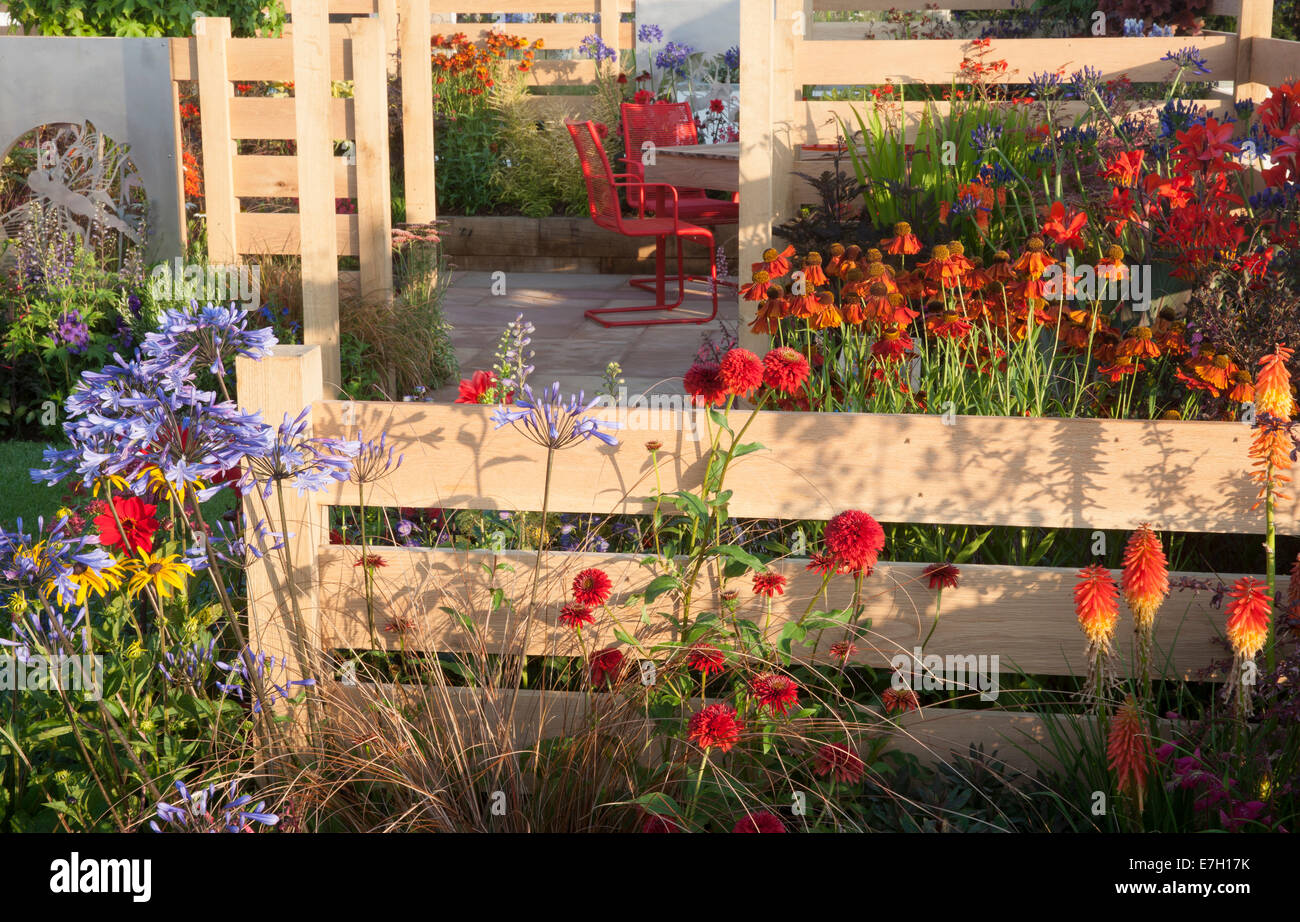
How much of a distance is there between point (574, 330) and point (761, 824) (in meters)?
4.84

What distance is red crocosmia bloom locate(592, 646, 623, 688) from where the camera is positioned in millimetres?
2074

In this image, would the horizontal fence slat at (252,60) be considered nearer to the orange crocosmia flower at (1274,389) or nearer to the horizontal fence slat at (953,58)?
the horizontal fence slat at (953,58)

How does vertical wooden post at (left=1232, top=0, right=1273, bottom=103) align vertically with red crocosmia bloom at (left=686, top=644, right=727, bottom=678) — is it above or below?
above

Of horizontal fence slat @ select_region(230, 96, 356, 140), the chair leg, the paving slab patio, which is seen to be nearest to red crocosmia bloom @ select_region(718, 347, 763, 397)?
the paving slab patio

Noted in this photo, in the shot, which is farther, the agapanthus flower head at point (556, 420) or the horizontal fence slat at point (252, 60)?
the horizontal fence slat at point (252, 60)

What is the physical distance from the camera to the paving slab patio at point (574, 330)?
535 cm

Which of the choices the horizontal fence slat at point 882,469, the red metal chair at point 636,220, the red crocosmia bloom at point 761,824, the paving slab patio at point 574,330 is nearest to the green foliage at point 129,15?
the red metal chair at point 636,220

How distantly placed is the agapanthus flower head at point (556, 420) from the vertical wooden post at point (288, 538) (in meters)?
0.37

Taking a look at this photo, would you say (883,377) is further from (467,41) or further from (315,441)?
(467,41)

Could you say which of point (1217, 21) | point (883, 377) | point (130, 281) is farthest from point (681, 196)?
point (883, 377)

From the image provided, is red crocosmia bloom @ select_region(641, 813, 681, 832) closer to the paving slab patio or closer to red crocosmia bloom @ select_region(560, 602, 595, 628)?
red crocosmia bloom @ select_region(560, 602, 595, 628)

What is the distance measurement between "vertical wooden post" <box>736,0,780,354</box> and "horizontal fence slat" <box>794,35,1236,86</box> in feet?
2.69

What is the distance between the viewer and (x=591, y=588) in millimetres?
Result: 2043

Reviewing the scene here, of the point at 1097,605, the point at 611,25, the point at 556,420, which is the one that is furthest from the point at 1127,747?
the point at 611,25
